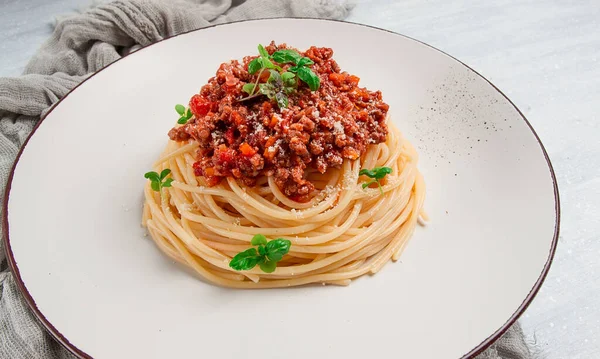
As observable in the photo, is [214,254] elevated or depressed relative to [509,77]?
elevated

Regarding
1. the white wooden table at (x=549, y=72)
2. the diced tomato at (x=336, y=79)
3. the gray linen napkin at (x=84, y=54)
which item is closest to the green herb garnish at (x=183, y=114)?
the diced tomato at (x=336, y=79)

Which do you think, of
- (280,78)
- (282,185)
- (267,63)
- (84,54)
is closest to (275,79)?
(280,78)

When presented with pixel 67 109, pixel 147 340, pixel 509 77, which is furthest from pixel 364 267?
pixel 509 77

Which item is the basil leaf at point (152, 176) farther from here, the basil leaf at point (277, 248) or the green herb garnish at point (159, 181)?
the basil leaf at point (277, 248)

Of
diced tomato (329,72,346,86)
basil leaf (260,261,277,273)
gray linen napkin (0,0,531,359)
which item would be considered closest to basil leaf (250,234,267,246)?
basil leaf (260,261,277,273)

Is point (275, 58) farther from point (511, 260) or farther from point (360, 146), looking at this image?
point (511, 260)

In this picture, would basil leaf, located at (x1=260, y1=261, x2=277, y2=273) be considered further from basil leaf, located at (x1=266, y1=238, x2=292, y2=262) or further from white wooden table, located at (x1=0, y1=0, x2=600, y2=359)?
white wooden table, located at (x1=0, y1=0, x2=600, y2=359)

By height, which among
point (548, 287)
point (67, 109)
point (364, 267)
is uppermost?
point (67, 109)
